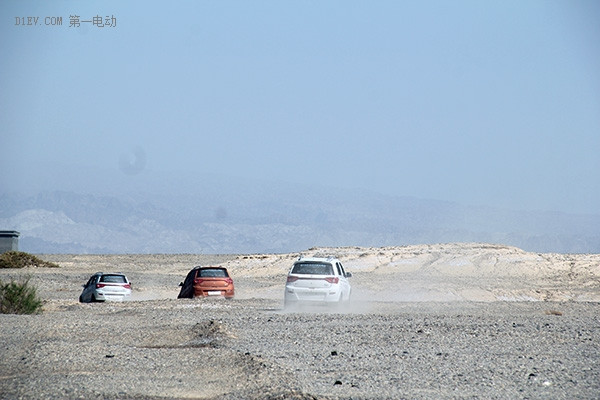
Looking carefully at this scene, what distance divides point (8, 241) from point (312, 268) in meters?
45.3

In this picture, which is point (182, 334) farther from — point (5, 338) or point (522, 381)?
point (522, 381)

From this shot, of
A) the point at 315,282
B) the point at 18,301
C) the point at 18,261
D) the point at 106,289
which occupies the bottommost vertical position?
the point at 18,261

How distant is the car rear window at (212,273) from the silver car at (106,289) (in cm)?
353

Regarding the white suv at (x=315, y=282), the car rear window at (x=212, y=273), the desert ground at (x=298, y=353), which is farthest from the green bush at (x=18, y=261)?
the white suv at (x=315, y=282)

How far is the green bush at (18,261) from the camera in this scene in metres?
59.6

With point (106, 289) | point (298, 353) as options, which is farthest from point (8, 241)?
point (298, 353)

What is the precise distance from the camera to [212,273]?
34.8m

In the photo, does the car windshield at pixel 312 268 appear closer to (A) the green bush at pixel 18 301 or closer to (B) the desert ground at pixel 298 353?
(B) the desert ground at pixel 298 353

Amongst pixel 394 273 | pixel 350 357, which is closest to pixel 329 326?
pixel 350 357

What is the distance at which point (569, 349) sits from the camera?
53.6ft

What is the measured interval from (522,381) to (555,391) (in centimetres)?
82

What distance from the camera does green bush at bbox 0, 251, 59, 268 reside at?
5959cm

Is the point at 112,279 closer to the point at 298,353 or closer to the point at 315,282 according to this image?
the point at 315,282

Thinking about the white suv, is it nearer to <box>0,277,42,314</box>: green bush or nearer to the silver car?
<box>0,277,42,314</box>: green bush
